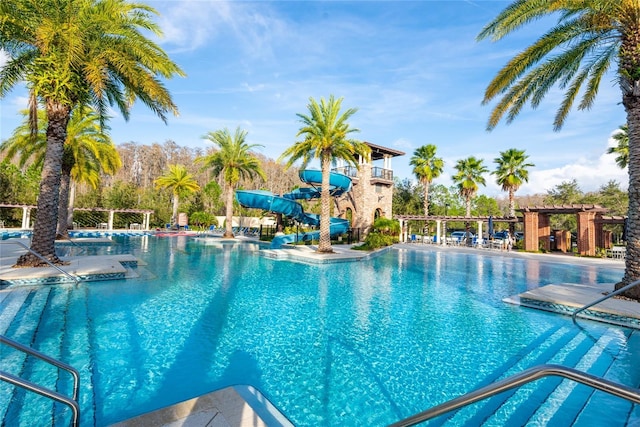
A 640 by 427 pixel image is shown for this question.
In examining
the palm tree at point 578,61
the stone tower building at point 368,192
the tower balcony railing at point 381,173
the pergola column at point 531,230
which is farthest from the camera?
the tower balcony railing at point 381,173

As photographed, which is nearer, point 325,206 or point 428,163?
point 325,206

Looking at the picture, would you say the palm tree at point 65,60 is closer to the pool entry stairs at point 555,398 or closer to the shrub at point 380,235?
the pool entry stairs at point 555,398

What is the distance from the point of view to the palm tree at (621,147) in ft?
72.3

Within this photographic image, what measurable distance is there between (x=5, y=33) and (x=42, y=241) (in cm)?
647

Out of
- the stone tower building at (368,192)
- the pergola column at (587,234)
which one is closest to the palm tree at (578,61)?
the pergola column at (587,234)

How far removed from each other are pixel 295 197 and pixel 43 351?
19.8 meters

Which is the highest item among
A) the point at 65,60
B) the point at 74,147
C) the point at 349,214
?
the point at 65,60

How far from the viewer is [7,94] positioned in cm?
1145

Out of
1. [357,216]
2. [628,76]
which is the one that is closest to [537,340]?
[628,76]

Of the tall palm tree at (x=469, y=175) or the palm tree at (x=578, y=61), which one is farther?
the tall palm tree at (x=469, y=175)

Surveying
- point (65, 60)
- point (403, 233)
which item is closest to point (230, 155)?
point (65, 60)

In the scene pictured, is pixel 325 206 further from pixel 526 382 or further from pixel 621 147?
pixel 621 147

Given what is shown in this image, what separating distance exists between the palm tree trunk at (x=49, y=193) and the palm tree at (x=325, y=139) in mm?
9503

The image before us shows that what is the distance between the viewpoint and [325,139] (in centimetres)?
1705
